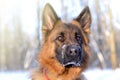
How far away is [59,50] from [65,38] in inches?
4.4

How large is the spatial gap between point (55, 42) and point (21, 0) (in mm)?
3678

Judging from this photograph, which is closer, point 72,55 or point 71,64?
point 72,55

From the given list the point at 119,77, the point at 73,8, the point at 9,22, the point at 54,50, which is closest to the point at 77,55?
the point at 54,50

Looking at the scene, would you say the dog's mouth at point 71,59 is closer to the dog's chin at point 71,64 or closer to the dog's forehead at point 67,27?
the dog's chin at point 71,64

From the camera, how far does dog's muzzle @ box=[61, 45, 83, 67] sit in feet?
8.29

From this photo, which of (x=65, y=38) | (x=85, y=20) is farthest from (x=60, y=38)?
(x=85, y=20)

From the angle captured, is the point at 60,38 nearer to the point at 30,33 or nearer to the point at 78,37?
the point at 78,37

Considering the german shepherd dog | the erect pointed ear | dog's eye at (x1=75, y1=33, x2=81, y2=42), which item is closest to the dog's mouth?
the german shepherd dog

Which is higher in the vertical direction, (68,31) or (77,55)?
(68,31)

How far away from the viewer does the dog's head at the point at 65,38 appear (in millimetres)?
2574

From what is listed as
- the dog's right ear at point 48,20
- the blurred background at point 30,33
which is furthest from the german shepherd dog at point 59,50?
the blurred background at point 30,33

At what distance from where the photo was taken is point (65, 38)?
8.73ft

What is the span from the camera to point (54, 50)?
2.70m

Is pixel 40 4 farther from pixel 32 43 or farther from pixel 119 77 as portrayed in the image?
pixel 119 77
